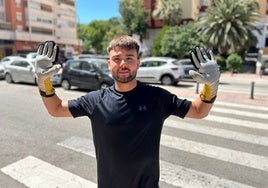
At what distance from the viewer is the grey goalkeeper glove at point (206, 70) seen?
6.61 ft

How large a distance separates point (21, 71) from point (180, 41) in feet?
63.4

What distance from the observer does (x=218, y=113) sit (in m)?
8.01

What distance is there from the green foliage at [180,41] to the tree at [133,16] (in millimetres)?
10110

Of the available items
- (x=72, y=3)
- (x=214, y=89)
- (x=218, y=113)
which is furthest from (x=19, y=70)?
(x=72, y=3)

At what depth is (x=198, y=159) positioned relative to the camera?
4.53m

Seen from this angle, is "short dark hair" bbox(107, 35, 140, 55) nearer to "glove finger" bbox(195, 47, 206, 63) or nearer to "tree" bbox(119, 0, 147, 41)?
"glove finger" bbox(195, 47, 206, 63)

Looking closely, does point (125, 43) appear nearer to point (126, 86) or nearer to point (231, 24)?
point (126, 86)

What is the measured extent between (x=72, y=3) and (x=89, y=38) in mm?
10608

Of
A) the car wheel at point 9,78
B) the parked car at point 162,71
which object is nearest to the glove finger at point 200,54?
the parked car at point 162,71

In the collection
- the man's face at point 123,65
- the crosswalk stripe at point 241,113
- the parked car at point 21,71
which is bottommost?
the crosswalk stripe at point 241,113

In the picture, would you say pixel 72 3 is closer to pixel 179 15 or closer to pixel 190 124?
pixel 179 15

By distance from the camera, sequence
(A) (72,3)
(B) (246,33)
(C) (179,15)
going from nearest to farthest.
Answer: (B) (246,33) < (C) (179,15) < (A) (72,3)

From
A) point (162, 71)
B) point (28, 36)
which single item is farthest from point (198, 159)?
point (28, 36)

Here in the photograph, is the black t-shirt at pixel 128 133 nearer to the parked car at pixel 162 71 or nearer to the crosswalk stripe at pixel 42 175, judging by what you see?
the crosswalk stripe at pixel 42 175
